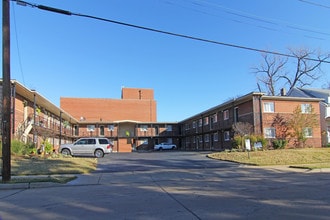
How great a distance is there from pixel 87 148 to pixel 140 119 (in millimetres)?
42202

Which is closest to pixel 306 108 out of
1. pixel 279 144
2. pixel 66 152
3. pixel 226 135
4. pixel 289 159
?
pixel 279 144

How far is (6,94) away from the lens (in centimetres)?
1326

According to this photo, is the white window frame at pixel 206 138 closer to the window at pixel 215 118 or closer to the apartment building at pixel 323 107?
the window at pixel 215 118

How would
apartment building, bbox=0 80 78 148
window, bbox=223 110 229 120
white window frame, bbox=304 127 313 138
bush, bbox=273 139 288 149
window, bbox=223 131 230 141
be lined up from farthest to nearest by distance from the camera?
1. window, bbox=223 110 229 120
2. window, bbox=223 131 230 141
3. white window frame, bbox=304 127 313 138
4. bush, bbox=273 139 288 149
5. apartment building, bbox=0 80 78 148

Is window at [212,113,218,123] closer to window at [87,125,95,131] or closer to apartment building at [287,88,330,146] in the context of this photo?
apartment building at [287,88,330,146]

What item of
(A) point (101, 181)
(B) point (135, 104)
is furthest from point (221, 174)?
(B) point (135, 104)

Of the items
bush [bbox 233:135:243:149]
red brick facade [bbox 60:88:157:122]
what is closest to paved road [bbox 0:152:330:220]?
bush [bbox 233:135:243:149]

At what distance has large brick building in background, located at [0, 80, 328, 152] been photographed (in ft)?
105

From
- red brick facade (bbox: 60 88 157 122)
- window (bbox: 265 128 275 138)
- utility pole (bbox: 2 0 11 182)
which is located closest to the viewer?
utility pole (bbox: 2 0 11 182)

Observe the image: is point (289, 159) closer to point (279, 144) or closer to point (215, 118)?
point (279, 144)

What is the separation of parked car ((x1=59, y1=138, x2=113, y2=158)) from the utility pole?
17589 mm

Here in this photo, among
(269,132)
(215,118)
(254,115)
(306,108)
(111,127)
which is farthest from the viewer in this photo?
(111,127)

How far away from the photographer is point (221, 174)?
1700cm

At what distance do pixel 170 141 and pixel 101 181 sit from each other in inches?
1978
